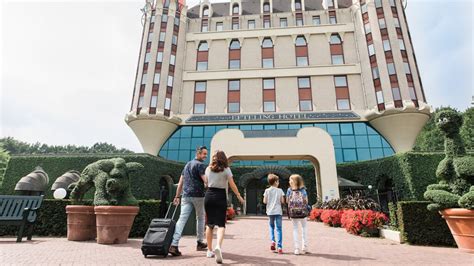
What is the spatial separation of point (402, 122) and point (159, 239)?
2539 cm

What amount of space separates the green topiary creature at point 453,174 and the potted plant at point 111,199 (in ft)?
24.9

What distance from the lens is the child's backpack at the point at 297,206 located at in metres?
5.58

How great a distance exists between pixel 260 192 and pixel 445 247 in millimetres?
18406

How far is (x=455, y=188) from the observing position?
20.4 ft

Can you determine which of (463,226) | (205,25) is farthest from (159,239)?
(205,25)

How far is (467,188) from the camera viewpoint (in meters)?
6.11

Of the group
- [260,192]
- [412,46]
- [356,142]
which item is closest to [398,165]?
[356,142]

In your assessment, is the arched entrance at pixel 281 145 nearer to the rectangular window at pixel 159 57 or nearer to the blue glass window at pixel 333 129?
the blue glass window at pixel 333 129

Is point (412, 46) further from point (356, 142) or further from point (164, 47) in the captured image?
point (164, 47)

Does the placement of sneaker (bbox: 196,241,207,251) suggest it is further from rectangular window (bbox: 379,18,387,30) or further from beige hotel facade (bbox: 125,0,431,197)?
rectangular window (bbox: 379,18,387,30)

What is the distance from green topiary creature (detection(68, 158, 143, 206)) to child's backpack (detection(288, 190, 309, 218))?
4038 mm

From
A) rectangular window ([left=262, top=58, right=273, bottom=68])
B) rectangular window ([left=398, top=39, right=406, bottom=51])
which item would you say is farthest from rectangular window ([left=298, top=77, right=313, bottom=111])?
rectangular window ([left=398, top=39, right=406, bottom=51])

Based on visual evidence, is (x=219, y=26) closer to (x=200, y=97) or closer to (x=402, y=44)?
(x=200, y=97)

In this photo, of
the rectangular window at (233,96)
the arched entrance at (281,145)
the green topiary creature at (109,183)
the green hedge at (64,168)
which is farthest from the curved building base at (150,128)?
the green topiary creature at (109,183)
